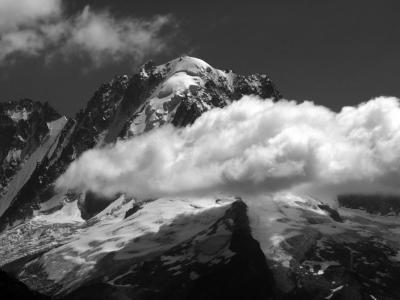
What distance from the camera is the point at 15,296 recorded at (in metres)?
176

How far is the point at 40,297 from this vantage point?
183000mm

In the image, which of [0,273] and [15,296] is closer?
[15,296]

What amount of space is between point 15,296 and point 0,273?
47.8ft

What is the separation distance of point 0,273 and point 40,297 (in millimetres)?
11855

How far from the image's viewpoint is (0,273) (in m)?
189

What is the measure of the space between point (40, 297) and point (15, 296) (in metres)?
7.98
